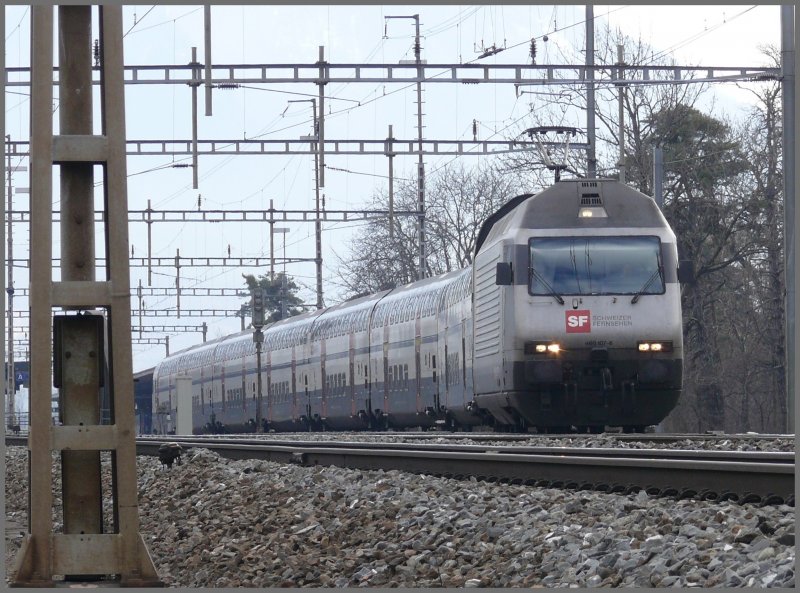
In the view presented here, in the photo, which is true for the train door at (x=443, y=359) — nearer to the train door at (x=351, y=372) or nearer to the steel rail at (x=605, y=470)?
the train door at (x=351, y=372)

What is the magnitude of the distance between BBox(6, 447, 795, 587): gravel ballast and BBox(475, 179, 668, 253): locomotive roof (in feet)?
20.6

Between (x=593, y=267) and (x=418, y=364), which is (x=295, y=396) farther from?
(x=593, y=267)

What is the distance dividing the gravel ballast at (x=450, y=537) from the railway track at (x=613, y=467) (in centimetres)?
29

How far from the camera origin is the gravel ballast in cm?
690

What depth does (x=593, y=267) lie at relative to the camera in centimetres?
1855

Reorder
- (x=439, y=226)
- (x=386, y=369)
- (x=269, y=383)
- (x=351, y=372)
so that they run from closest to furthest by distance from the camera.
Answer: (x=386, y=369)
(x=351, y=372)
(x=269, y=383)
(x=439, y=226)

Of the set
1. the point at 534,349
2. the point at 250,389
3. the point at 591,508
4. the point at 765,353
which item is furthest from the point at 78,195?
the point at 765,353

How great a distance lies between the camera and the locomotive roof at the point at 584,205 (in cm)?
1867

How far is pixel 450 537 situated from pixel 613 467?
1.90 m

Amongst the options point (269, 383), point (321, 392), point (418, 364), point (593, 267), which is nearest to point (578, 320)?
point (593, 267)

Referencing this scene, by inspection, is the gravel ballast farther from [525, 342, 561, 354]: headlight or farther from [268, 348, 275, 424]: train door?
[268, 348, 275, 424]: train door

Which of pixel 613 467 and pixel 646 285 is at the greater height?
pixel 646 285

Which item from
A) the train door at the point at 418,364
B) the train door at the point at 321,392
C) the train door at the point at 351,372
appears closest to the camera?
the train door at the point at 418,364

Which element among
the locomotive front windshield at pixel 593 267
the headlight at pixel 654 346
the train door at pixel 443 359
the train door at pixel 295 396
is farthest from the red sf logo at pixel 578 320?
the train door at pixel 295 396
